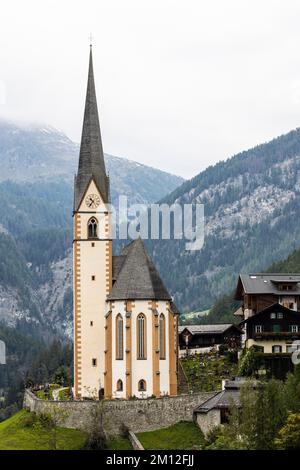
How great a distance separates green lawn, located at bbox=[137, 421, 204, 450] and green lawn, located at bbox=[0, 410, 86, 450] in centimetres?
589

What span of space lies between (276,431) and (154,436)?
21480mm

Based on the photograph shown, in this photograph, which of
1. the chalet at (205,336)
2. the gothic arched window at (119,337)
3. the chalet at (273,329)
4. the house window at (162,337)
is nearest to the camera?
the gothic arched window at (119,337)

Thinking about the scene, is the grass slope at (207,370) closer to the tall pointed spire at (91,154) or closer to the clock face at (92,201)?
the clock face at (92,201)

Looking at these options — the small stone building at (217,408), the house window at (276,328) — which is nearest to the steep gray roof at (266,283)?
the house window at (276,328)

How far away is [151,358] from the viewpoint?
353 feet

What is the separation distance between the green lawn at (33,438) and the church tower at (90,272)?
10.1m

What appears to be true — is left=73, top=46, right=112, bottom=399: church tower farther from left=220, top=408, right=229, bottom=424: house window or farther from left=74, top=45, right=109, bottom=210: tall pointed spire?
left=220, top=408, right=229, bottom=424: house window

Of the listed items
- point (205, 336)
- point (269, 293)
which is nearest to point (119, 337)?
point (269, 293)

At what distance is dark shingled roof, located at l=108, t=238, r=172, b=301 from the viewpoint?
109 metres

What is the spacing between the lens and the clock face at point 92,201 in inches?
4449

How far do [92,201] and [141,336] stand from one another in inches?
612

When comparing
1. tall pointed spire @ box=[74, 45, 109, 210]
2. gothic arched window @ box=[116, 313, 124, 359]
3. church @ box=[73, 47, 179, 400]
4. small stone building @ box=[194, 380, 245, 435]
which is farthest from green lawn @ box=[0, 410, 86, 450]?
tall pointed spire @ box=[74, 45, 109, 210]

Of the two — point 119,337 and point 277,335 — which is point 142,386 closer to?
point 119,337
